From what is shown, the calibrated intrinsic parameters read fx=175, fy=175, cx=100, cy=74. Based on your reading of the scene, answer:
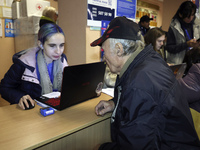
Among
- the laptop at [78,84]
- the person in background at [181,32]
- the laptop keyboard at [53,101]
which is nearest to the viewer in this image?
the laptop at [78,84]

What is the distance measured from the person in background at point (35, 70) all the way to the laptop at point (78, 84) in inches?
7.2

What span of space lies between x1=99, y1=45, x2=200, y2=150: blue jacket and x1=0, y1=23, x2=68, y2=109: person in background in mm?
918

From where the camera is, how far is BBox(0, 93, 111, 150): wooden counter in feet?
2.78

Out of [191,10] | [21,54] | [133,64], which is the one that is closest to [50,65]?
[21,54]

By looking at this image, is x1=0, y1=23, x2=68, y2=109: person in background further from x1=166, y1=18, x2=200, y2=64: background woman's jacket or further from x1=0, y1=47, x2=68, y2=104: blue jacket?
x1=166, y1=18, x2=200, y2=64: background woman's jacket

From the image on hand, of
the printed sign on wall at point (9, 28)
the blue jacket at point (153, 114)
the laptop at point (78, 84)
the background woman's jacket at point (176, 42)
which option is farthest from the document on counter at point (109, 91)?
the printed sign on wall at point (9, 28)

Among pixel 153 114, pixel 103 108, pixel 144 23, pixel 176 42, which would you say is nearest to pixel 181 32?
pixel 176 42

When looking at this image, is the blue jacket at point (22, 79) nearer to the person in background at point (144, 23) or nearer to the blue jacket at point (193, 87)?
the blue jacket at point (193, 87)

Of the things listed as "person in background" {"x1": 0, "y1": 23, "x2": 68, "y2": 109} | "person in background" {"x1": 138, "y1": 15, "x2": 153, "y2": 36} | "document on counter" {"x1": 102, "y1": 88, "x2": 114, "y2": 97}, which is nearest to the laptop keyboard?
"person in background" {"x1": 0, "y1": 23, "x2": 68, "y2": 109}

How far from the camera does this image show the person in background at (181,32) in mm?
2451

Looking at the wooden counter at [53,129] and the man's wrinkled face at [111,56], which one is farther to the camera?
the man's wrinkled face at [111,56]

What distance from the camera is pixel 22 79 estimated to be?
55.6 inches

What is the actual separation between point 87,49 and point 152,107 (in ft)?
5.05

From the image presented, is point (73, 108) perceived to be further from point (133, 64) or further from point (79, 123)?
point (133, 64)
